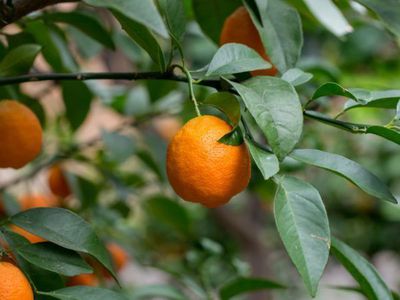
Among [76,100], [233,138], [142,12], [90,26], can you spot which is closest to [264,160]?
[233,138]

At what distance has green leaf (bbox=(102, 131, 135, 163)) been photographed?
3.47 ft

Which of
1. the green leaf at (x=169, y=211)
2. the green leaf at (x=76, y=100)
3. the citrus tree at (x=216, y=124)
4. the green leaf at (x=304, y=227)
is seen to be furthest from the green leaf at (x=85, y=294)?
the green leaf at (x=169, y=211)

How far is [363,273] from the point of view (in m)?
0.61

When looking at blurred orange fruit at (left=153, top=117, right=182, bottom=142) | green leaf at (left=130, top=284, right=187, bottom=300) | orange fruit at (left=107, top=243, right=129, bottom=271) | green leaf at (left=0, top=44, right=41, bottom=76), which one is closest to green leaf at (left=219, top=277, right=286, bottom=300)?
green leaf at (left=130, top=284, right=187, bottom=300)

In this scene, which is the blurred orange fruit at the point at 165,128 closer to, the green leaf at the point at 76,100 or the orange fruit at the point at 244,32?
the green leaf at the point at 76,100

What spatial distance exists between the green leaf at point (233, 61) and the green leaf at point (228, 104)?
18mm

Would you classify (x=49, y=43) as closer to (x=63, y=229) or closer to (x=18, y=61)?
(x=18, y=61)

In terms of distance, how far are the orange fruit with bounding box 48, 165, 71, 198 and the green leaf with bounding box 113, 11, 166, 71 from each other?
572 millimetres

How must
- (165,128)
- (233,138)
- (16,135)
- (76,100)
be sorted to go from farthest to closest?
1. (165,128)
2. (76,100)
3. (16,135)
4. (233,138)

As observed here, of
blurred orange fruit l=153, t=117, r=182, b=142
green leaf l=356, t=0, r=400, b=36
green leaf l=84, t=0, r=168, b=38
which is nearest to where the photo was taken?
green leaf l=84, t=0, r=168, b=38

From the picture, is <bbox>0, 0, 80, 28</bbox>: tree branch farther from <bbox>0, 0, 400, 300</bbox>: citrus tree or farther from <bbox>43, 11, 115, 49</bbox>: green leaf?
→ <bbox>43, 11, 115, 49</bbox>: green leaf

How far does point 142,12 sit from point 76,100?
1.74 feet

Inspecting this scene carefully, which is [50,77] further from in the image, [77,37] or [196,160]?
[77,37]

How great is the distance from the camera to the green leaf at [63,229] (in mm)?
536
